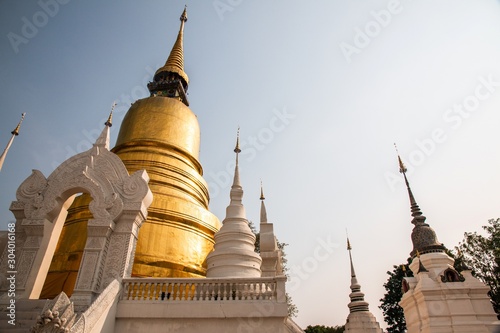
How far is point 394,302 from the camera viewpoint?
27.7m

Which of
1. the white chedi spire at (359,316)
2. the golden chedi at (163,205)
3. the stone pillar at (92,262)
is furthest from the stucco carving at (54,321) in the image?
the white chedi spire at (359,316)

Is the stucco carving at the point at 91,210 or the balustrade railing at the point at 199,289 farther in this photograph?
the stucco carving at the point at 91,210

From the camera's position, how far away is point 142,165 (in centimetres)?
1288

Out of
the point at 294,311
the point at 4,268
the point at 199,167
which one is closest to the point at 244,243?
the point at 4,268

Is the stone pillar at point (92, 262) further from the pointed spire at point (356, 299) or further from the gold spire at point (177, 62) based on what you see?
the pointed spire at point (356, 299)

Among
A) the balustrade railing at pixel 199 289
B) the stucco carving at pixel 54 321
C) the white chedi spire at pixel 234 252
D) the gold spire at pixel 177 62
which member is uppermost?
the gold spire at pixel 177 62

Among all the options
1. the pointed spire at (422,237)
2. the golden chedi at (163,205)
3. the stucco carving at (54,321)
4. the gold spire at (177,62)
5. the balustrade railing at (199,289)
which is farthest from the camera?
the gold spire at (177,62)

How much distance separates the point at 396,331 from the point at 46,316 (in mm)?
27917

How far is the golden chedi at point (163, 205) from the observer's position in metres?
10.0

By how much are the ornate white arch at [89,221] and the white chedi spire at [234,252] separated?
2.22 meters

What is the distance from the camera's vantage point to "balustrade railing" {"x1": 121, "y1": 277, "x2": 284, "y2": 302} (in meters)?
6.99

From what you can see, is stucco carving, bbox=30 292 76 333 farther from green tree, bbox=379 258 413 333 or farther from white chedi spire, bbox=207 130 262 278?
green tree, bbox=379 258 413 333

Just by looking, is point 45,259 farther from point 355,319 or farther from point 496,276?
point 496,276

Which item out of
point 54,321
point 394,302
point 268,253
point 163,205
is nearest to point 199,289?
point 54,321
